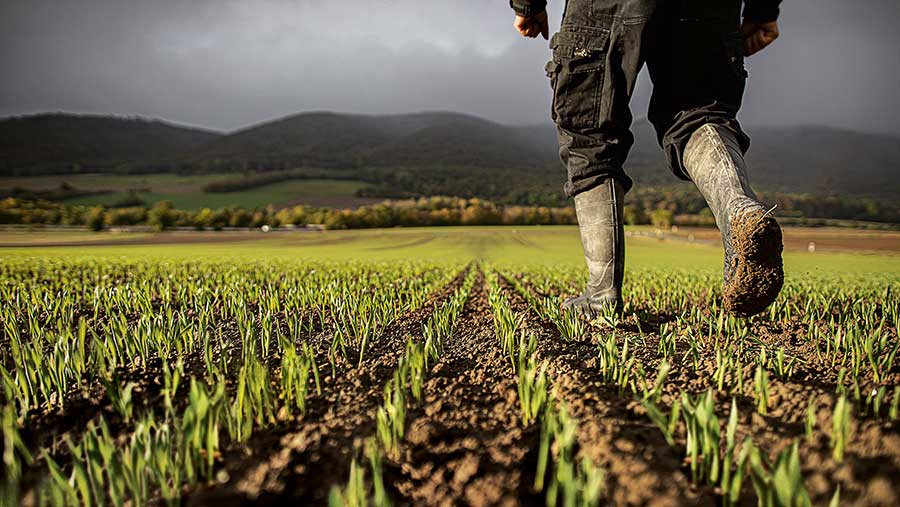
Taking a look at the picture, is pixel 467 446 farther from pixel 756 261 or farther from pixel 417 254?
pixel 417 254

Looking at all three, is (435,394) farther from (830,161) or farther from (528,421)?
(830,161)

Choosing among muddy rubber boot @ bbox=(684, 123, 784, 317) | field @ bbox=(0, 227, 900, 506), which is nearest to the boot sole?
muddy rubber boot @ bbox=(684, 123, 784, 317)

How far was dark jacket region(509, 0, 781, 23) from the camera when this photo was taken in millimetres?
2428

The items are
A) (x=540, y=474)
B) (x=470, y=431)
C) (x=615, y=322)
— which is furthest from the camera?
(x=615, y=322)

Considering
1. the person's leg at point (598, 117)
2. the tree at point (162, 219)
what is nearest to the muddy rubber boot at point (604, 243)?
the person's leg at point (598, 117)

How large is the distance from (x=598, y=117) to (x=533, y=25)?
816mm

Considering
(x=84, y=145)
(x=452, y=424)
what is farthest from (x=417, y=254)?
(x=84, y=145)

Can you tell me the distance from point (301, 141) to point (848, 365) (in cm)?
17919

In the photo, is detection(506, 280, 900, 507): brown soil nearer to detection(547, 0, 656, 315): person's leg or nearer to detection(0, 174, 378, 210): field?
detection(547, 0, 656, 315): person's leg

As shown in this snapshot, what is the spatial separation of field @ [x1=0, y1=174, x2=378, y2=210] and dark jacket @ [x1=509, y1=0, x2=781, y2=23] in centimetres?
4408

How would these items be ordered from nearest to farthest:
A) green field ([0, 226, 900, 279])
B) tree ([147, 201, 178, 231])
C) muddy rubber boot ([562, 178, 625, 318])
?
muddy rubber boot ([562, 178, 625, 318])
green field ([0, 226, 900, 279])
tree ([147, 201, 178, 231])

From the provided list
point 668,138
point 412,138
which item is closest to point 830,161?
point 412,138

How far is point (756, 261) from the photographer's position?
1.61 meters

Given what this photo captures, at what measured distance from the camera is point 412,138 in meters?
174
